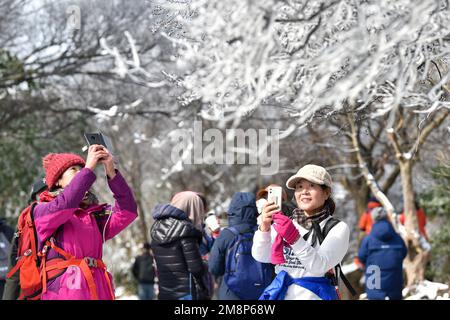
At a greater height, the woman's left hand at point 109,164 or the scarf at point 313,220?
the woman's left hand at point 109,164

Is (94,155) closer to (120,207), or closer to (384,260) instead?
(120,207)

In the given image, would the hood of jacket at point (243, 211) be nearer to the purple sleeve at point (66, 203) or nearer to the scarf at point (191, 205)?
the scarf at point (191, 205)

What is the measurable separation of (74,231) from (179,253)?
2.44 m

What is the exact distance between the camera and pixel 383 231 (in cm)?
973

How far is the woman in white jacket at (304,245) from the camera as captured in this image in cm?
439

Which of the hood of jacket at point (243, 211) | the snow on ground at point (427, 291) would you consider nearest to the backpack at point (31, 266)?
the hood of jacket at point (243, 211)

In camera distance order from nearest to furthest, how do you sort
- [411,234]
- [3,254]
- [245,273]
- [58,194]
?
1. [58,194]
2. [245,273]
3. [3,254]
4. [411,234]

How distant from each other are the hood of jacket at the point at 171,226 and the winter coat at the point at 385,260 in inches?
133

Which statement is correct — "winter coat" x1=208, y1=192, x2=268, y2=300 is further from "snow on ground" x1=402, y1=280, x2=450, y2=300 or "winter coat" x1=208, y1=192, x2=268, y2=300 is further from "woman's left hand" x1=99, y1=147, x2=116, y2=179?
"snow on ground" x1=402, y1=280, x2=450, y2=300

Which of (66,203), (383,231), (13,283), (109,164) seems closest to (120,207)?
(109,164)

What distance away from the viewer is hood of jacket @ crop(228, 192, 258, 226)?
680 centimetres
